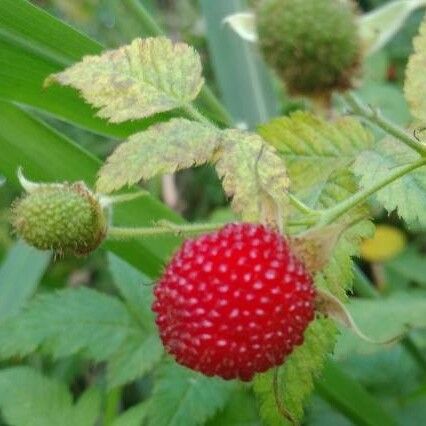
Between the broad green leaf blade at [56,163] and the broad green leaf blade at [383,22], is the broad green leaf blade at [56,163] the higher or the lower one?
the higher one

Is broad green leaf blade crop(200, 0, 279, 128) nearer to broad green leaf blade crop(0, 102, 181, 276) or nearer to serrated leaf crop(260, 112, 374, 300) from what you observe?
broad green leaf blade crop(0, 102, 181, 276)

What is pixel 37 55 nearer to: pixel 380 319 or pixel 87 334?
pixel 87 334

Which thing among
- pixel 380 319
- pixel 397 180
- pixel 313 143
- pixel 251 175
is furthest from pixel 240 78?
pixel 251 175

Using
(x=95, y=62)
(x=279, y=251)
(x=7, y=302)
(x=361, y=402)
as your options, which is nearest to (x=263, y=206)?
(x=279, y=251)

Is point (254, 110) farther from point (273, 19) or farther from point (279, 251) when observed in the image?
point (279, 251)

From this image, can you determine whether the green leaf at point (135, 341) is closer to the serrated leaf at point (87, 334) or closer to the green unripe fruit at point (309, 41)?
the serrated leaf at point (87, 334)

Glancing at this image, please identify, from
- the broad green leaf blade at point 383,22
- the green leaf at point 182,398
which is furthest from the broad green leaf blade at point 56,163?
the broad green leaf blade at point 383,22

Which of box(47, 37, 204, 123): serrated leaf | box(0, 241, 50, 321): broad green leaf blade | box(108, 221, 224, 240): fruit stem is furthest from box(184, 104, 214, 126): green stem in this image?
box(0, 241, 50, 321): broad green leaf blade
